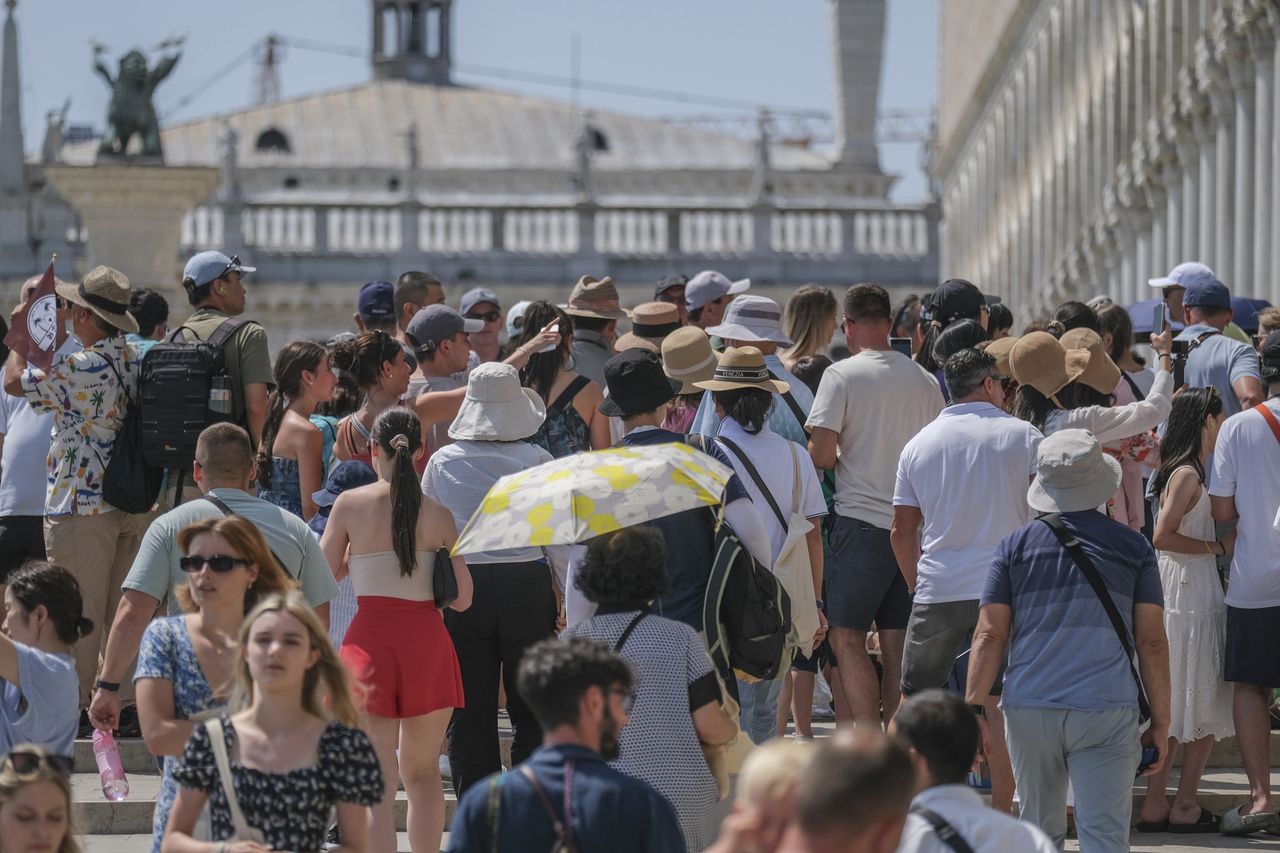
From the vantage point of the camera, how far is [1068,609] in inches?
340

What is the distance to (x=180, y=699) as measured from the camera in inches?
316

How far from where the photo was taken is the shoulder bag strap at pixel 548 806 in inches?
255

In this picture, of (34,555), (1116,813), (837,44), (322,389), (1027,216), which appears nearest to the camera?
(1116,813)

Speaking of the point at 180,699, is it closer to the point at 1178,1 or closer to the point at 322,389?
the point at 322,389

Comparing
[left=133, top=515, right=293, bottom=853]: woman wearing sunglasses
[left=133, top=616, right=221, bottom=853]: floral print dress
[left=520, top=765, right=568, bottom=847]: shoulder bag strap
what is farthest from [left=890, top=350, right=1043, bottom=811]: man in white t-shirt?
[left=520, top=765, right=568, bottom=847]: shoulder bag strap

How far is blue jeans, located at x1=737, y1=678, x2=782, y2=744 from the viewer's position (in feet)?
30.9

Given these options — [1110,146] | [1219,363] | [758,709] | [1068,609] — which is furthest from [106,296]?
[1110,146]

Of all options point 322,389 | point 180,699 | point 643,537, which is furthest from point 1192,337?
point 180,699

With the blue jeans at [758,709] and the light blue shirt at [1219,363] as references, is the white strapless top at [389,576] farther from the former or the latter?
the light blue shirt at [1219,363]

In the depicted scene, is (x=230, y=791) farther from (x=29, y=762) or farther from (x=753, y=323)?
(x=753, y=323)

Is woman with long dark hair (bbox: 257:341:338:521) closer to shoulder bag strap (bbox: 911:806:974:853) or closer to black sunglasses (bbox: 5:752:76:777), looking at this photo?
black sunglasses (bbox: 5:752:76:777)

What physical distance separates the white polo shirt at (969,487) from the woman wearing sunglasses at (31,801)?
3.72 meters

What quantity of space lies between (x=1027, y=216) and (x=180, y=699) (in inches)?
1521

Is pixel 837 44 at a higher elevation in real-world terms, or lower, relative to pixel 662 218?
higher
